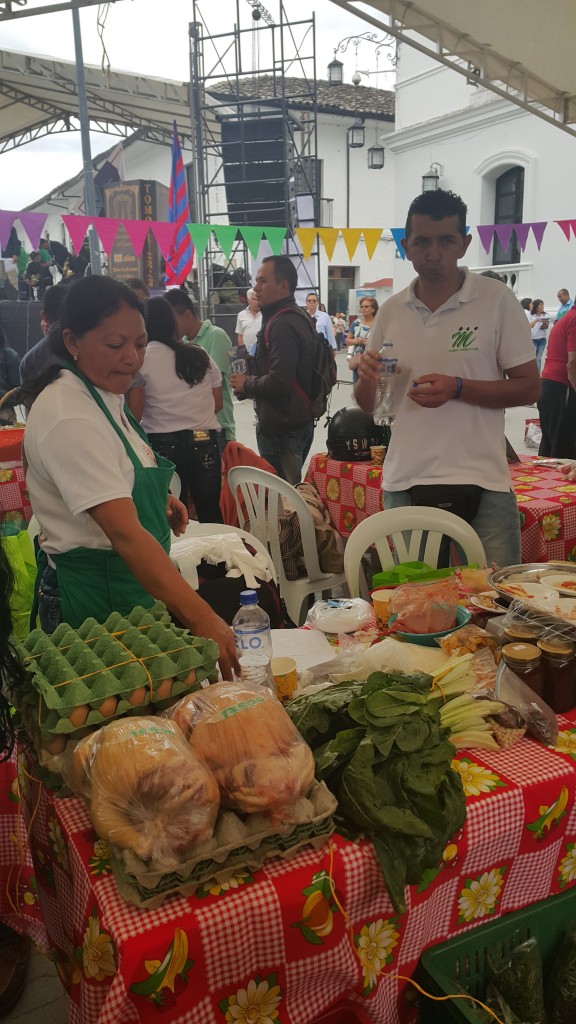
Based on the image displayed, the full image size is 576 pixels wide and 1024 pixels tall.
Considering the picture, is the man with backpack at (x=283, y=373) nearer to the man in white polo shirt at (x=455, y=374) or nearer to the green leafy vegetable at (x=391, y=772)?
the man in white polo shirt at (x=455, y=374)

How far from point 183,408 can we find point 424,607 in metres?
2.90

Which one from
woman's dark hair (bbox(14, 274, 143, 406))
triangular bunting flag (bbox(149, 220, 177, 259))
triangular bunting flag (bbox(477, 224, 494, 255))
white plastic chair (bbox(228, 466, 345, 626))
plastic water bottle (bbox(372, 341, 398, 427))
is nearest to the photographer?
woman's dark hair (bbox(14, 274, 143, 406))

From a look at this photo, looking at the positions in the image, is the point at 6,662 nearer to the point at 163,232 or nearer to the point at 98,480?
the point at 98,480

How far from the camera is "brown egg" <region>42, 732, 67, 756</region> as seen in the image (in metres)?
1.26

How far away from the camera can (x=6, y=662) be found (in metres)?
1.37

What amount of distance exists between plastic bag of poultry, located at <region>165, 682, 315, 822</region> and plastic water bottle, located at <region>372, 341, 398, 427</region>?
1882 millimetres

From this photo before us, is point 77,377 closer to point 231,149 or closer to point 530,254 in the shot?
point 231,149

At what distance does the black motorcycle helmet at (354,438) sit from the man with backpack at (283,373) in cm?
59

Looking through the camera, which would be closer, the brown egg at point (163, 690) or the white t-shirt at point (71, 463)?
the brown egg at point (163, 690)

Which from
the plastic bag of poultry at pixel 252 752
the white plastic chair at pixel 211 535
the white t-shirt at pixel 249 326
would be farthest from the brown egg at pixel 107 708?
the white t-shirt at pixel 249 326

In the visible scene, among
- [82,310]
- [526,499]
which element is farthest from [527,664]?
[526,499]

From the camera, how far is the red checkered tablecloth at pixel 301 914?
41.1 inches

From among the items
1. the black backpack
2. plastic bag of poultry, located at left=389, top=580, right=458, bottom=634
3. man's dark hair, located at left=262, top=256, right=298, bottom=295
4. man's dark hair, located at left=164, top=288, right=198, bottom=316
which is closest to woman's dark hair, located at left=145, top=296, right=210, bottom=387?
man's dark hair, located at left=164, top=288, right=198, bottom=316

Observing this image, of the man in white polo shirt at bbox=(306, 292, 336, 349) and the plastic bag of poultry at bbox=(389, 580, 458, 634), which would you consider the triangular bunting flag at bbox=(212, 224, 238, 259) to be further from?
the plastic bag of poultry at bbox=(389, 580, 458, 634)
